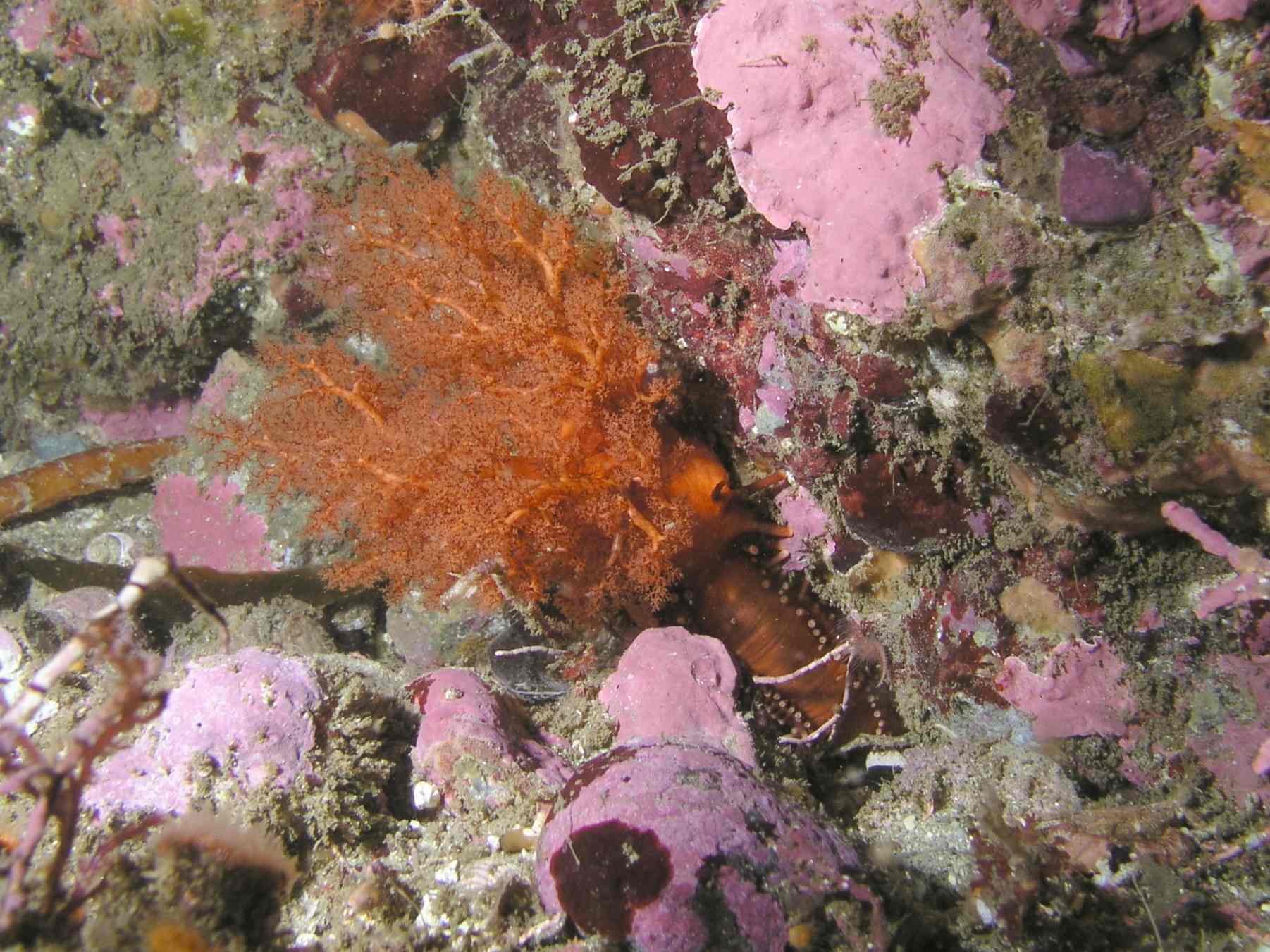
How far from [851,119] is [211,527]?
15.8 feet

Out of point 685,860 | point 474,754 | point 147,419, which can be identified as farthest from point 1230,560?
point 147,419

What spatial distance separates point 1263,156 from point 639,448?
8.16 feet

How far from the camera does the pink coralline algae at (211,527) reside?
478 cm

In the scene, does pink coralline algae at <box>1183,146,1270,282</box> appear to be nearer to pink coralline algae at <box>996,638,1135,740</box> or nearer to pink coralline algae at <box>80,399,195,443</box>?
pink coralline algae at <box>996,638,1135,740</box>

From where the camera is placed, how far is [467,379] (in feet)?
12.4

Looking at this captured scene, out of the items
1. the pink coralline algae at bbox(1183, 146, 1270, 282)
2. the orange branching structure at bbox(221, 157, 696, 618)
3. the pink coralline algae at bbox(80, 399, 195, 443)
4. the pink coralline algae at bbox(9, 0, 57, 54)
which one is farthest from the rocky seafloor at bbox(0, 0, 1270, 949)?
the pink coralline algae at bbox(80, 399, 195, 443)

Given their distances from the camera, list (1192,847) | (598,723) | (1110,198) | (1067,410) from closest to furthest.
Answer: (1110,198) → (1067,410) → (1192,847) → (598,723)

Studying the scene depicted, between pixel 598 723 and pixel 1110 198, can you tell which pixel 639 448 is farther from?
pixel 1110 198

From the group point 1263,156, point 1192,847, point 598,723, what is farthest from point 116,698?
point 1192,847

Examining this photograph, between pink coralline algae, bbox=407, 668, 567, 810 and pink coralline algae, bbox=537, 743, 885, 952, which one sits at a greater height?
pink coralline algae, bbox=537, 743, 885, 952

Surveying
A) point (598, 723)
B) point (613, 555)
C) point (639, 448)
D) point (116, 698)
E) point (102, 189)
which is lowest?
point (598, 723)

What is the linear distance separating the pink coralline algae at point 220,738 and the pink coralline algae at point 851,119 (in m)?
2.82

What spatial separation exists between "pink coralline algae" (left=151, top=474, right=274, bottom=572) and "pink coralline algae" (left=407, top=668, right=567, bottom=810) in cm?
217

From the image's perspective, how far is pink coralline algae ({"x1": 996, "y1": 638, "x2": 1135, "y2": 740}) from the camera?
3.15 metres
